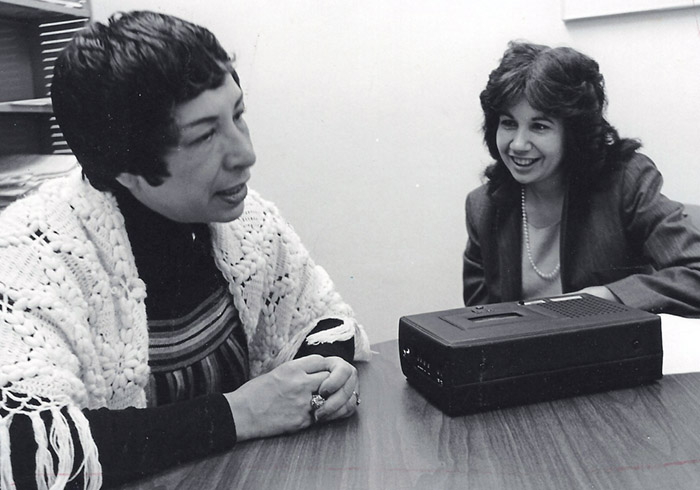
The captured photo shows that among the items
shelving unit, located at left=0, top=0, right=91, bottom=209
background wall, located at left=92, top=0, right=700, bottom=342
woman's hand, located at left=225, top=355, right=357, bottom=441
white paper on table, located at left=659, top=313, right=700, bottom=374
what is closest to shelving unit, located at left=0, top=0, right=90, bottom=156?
shelving unit, located at left=0, top=0, right=91, bottom=209

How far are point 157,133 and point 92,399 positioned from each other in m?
0.37

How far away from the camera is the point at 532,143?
1711 millimetres

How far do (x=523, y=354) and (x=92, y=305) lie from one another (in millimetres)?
585

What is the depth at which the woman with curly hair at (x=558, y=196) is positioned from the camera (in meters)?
1.63

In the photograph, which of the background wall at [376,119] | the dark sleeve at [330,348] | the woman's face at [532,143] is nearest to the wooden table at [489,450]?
the dark sleeve at [330,348]

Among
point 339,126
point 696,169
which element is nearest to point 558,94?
point 696,169

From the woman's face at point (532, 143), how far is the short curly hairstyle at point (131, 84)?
37.4 inches

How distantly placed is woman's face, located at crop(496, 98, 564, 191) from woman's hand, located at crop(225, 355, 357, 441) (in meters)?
0.94

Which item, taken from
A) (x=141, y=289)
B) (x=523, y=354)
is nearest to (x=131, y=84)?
(x=141, y=289)

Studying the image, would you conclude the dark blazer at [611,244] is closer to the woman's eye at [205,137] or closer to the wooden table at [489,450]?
the wooden table at [489,450]

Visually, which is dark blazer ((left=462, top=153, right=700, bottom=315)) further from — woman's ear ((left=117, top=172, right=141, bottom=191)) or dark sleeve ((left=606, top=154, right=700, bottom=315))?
woman's ear ((left=117, top=172, right=141, bottom=191))

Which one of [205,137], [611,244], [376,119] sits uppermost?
[205,137]

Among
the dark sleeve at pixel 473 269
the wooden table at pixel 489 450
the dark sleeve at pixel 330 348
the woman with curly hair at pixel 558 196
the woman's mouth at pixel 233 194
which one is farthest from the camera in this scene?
the dark sleeve at pixel 473 269

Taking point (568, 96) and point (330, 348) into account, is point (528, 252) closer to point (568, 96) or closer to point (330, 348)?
point (568, 96)
